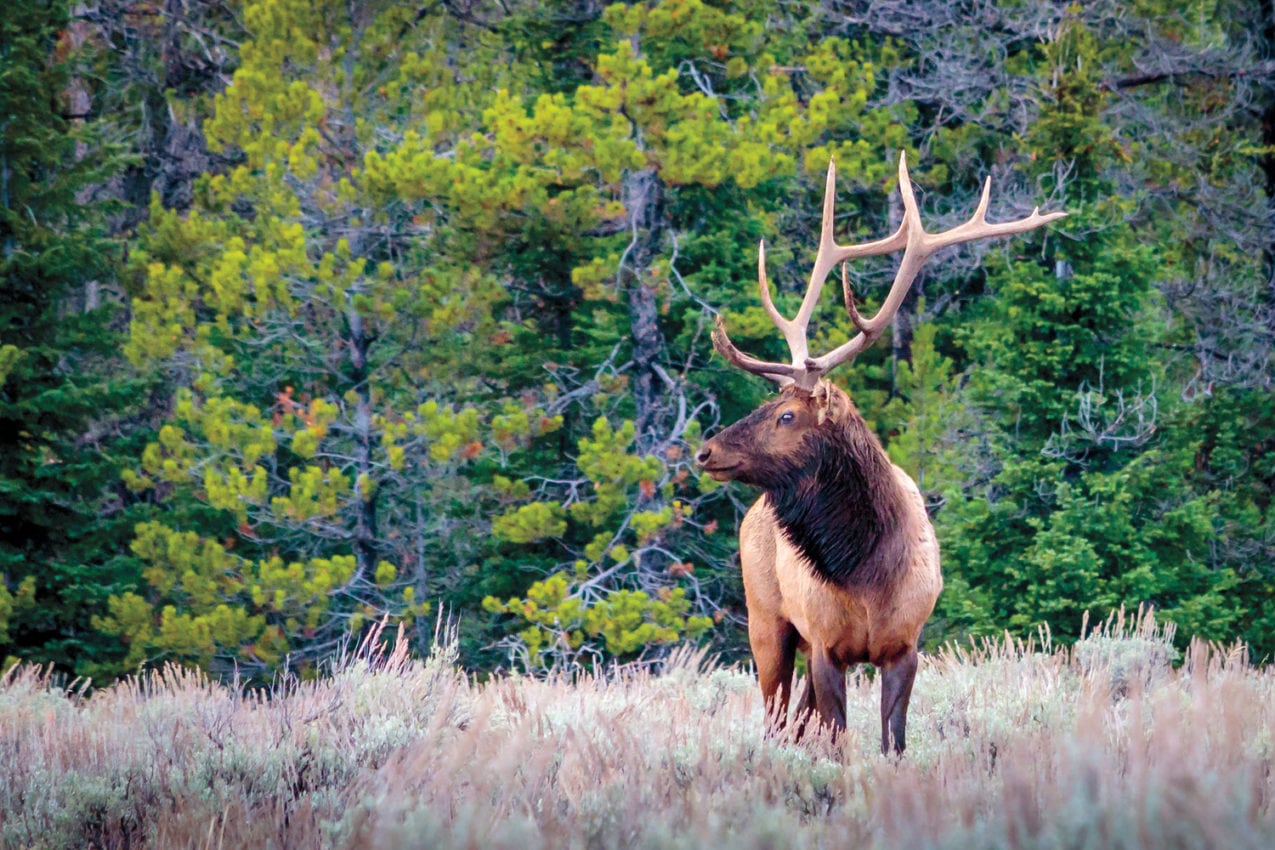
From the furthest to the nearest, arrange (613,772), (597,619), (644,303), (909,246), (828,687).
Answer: (644,303) < (597,619) < (909,246) < (828,687) < (613,772)

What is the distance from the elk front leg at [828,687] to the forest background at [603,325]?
719 cm

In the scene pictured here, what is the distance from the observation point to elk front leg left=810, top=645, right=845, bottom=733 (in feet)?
21.2

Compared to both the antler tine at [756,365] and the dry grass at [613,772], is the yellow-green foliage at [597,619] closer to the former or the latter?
the dry grass at [613,772]

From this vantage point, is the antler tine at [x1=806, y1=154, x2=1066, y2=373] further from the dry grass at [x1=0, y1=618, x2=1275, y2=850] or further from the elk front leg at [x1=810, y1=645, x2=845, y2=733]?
the dry grass at [x1=0, y1=618, x2=1275, y2=850]

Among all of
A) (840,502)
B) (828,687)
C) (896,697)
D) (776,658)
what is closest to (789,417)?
(840,502)

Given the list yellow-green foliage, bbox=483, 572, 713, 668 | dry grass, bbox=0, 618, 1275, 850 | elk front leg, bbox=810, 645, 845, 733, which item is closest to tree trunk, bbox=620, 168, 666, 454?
yellow-green foliage, bbox=483, 572, 713, 668

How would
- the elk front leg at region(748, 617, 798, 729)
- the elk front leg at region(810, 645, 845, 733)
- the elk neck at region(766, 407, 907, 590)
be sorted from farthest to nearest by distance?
the elk front leg at region(748, 617, 798, 729), the elk neck at region(766, 407, 907, 590), the elk front leg at region(810, 645, 845, 733)

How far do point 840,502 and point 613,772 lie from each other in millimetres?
2195

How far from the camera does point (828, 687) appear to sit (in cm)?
655

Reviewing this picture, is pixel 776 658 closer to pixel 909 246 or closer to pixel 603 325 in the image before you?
pixel 909 246

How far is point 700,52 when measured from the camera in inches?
646

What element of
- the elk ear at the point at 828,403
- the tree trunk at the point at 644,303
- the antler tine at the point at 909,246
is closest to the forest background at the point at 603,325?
the tree trunk at the point at 644,303

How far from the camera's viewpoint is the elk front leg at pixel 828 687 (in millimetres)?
6465

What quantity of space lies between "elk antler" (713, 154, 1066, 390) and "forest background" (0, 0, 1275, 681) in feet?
21.4
